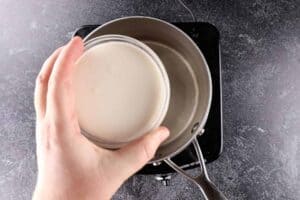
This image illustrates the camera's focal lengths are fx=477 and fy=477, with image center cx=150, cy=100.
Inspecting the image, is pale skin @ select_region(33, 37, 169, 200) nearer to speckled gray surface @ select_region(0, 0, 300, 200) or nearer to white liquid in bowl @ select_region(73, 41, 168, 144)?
white liquid in bowl @ select_region(73, 41, 168, 144)

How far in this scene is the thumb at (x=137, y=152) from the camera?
1.40ft

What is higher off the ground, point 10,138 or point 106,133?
point 106,133

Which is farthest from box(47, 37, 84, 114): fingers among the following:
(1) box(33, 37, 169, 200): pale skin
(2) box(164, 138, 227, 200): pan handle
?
(2) box(164, 138, 227, 200): pan handle

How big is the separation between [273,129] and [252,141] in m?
0.03

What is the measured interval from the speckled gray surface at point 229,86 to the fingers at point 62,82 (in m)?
0.20

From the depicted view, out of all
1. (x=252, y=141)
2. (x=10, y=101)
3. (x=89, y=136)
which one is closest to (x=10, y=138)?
(x=10, y=101)

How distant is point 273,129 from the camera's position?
588mm

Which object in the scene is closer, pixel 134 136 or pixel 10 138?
pixel 134 136

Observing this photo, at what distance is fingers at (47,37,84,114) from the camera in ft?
1.33

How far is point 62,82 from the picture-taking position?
407 millimetres

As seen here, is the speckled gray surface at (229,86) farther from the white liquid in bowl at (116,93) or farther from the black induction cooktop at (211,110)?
the white liquid in bowl at (116,93)

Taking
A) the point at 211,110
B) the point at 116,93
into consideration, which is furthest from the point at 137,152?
the point at 211,110

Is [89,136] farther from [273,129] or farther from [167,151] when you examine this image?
[273,129]

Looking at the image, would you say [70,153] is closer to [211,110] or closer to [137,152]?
[137,152]
